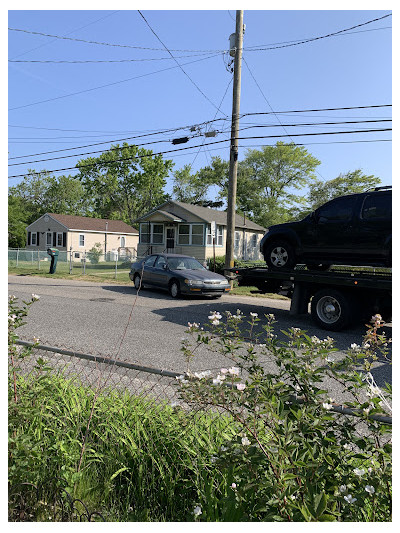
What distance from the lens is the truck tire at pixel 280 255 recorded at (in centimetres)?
976

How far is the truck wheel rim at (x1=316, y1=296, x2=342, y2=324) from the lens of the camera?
326 inches

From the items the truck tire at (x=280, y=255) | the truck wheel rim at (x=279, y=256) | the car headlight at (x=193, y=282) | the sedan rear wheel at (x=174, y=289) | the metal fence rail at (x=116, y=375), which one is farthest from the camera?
the sedan rear wheel at (x=174, y=289)

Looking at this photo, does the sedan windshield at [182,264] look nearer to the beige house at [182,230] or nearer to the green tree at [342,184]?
the beige house at [182,230]

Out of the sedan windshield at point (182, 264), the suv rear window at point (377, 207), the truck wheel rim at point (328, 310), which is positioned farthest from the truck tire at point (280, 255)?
the sedan windshield at point (182, 264)

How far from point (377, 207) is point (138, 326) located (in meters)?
5.65

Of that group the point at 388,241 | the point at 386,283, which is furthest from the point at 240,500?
the point at 388,241

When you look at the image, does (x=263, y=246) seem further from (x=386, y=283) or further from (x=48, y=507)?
(x=48, y=507)

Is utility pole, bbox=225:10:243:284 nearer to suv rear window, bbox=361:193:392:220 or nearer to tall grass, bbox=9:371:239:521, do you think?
suv rear window, bbox=361:193:392:220

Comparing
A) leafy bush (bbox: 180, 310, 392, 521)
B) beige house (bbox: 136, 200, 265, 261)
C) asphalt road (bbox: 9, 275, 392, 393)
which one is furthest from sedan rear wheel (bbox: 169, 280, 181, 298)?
beige house (bbox: 136, 200, 265, 261)

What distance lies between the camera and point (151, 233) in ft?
111

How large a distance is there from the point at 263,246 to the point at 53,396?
776cm

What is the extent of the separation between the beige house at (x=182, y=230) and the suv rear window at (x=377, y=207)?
22491 millimetres

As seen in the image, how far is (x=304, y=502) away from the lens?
1711 millimetres

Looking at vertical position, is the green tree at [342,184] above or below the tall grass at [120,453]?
above
